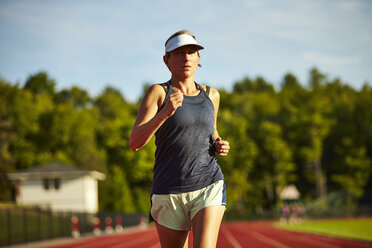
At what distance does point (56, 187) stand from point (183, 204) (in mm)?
48184

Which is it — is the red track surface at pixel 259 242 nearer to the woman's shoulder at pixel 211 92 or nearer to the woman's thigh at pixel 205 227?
the woman's shoulder at pixel 211 92

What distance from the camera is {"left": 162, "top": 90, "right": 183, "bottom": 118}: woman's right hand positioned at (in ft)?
11.8

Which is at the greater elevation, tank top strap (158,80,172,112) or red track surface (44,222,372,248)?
tank top strap (158,80,172,112)

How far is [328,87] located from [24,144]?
58932mm

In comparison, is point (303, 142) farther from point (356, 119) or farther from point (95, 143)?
point (95, 143)

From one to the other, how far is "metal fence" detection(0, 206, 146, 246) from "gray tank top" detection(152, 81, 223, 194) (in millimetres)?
19476

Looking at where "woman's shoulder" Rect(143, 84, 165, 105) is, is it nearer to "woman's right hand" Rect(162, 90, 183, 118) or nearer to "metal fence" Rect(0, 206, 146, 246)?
"woman's right hand" Rect(162, 90, 183, 118)

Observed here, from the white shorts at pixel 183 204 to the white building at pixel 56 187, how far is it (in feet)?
152

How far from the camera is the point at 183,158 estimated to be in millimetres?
3873

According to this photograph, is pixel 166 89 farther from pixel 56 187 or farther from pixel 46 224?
pixel 56 187

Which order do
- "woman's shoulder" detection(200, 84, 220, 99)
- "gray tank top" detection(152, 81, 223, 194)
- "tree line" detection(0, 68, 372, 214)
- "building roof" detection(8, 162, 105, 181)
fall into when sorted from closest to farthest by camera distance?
"gray tank top" detection(152, 81, 223, 194), "woman's shoulder" detection(200, 84, 220, 99), "building roof" detection(8, 162, 105, 181), "tree line" detection(0, 68, 372, 214)

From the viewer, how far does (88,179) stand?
50.9 metres

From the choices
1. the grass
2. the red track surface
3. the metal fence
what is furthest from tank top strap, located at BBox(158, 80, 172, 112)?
the metal fence

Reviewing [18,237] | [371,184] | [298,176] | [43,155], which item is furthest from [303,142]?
[18,237]
